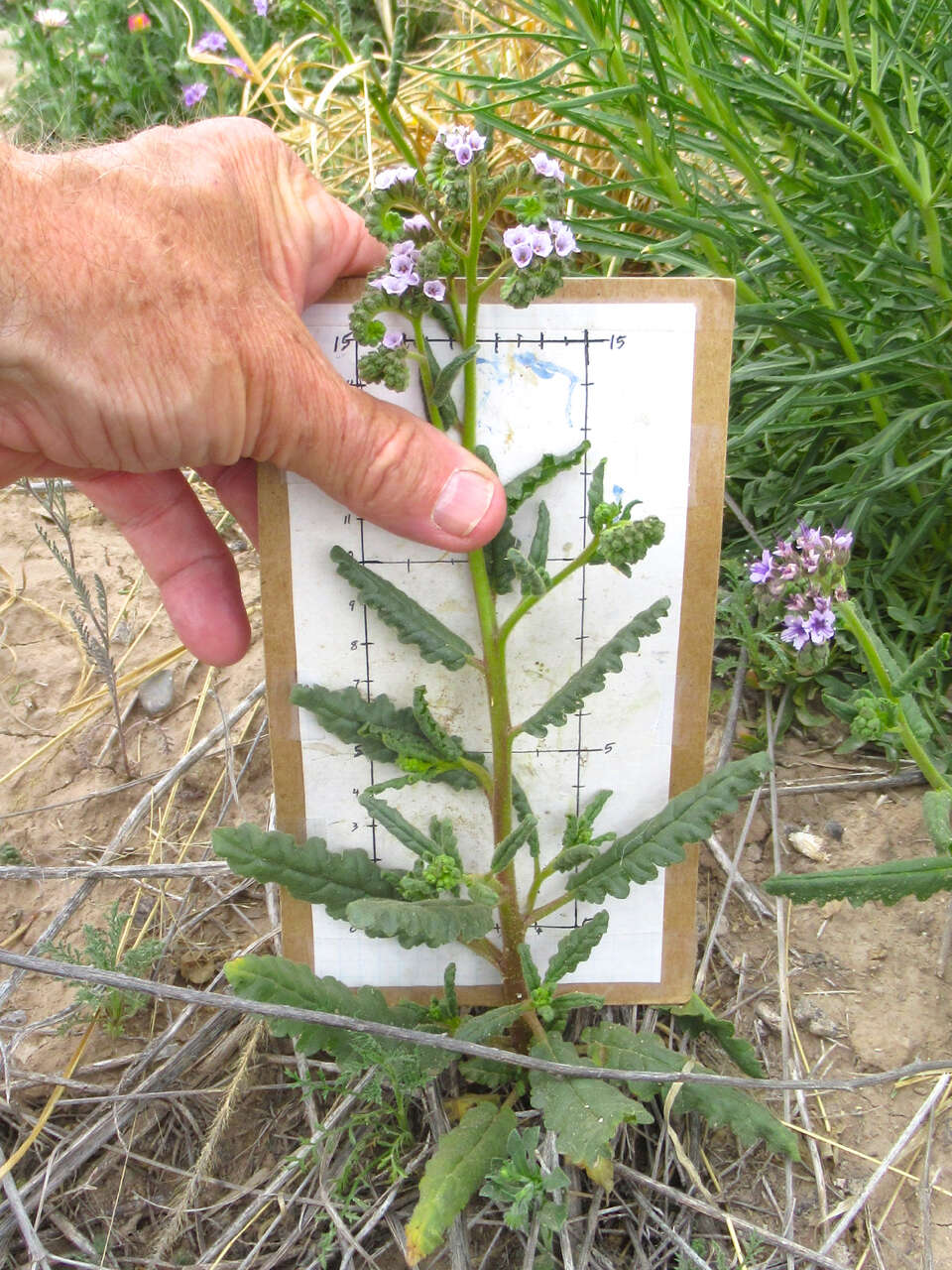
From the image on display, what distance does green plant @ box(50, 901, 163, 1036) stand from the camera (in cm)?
176

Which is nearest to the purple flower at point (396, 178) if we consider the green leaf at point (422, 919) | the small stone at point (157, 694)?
the green leaf at point (422, 919)

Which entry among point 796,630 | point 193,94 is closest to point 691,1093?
point 796,630

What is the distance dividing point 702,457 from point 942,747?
2.88 feet

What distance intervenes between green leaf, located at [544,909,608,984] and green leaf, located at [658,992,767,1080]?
26 centimetres

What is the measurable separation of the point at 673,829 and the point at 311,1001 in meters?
0.56

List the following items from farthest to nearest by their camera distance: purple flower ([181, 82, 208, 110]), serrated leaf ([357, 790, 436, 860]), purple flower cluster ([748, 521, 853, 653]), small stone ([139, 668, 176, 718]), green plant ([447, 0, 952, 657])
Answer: purple flower ([181, 82, 208, 110]), small stone ([139, 668, 176, 718]), green plant ([447, 0, 952, 657]), purple flower cluster ([748, 521, 853, 653]), serrated leaf ([357, 790, 436, 860])

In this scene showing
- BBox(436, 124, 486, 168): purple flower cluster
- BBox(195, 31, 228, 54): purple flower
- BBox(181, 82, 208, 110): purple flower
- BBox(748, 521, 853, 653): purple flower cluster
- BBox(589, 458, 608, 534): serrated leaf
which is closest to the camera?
BBox(436, 124, 486, 168): purple flower cluster

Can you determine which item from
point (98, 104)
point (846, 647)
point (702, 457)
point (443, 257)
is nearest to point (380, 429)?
point (443, 257)

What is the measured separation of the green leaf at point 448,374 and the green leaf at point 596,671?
41cm

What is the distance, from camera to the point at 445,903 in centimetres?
151

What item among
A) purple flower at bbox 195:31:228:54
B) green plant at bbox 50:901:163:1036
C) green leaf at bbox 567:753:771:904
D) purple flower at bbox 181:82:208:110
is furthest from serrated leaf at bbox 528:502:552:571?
purple flower at bbox 195:31:228:54

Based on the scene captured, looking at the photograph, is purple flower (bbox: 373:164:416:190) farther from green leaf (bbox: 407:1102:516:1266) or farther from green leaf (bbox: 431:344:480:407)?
green leaf (bbox: 407:1102:516:1266)

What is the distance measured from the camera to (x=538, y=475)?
154 cm

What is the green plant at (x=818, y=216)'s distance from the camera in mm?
1850
